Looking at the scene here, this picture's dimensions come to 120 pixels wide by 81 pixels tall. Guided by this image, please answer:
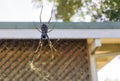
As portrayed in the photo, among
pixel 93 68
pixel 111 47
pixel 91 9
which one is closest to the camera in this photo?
pixel 93 68

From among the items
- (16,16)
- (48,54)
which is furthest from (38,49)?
(16,16)

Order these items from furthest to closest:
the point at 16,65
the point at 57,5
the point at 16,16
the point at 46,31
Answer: the point at 57,5 → the point at 16,16 → the point at 16,65 → the point at 46,31

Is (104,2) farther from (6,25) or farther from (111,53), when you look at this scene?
(6,25)

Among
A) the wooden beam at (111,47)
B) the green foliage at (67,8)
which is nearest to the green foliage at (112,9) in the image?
the green foliage at (67,8)

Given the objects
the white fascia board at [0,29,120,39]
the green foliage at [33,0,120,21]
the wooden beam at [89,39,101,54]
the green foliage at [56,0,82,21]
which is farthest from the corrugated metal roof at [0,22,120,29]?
the green foliage at [56,0,82,21]

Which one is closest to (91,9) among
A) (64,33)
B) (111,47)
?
(111,47)

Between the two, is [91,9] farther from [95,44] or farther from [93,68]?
[95,44]

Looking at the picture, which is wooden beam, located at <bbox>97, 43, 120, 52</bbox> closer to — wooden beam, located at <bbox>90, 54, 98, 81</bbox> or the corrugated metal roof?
wooden beam, located at <bbox>90, 54, 98, 81</bbox>

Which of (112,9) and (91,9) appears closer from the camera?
(112,9)
